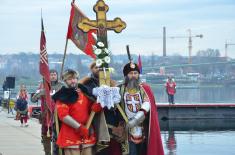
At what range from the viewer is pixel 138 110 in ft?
35.9

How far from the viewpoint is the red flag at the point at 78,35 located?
12.4 metres

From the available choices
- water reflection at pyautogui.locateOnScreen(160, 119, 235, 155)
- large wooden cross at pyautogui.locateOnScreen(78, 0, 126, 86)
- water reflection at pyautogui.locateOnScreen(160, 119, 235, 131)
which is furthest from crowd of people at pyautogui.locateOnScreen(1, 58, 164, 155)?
water reflection at pyautogui.locateOnScreen(160, 119, 235, 131)

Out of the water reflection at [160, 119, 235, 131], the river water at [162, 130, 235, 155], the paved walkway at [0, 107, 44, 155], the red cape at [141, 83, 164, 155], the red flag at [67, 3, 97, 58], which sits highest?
the red flag at [67, 3, 97, 58]

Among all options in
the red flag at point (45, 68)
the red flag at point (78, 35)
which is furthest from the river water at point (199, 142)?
the red flag at point (78, 35)

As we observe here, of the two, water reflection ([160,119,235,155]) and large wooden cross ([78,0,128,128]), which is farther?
water reflection ([160,119,235,155])

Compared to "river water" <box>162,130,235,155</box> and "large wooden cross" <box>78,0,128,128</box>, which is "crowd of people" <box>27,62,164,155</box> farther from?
"river water" <box>162,130,235,155</box>

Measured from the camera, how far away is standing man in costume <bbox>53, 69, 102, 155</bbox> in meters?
10.4

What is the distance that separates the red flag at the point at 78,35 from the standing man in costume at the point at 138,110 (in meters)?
1.33

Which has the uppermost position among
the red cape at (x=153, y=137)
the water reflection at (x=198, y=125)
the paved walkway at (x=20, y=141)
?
the red cape at (x=153, y=137)

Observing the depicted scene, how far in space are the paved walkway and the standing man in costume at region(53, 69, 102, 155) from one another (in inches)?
222

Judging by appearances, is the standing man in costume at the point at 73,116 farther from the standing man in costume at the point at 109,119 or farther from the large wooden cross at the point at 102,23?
the large wooden cross at the point at 102,23

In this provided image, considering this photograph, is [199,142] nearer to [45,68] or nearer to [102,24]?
[45,68]

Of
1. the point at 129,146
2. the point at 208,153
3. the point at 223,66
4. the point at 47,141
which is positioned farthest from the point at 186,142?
the point at 223,66

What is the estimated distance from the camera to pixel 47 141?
13.4 metres
